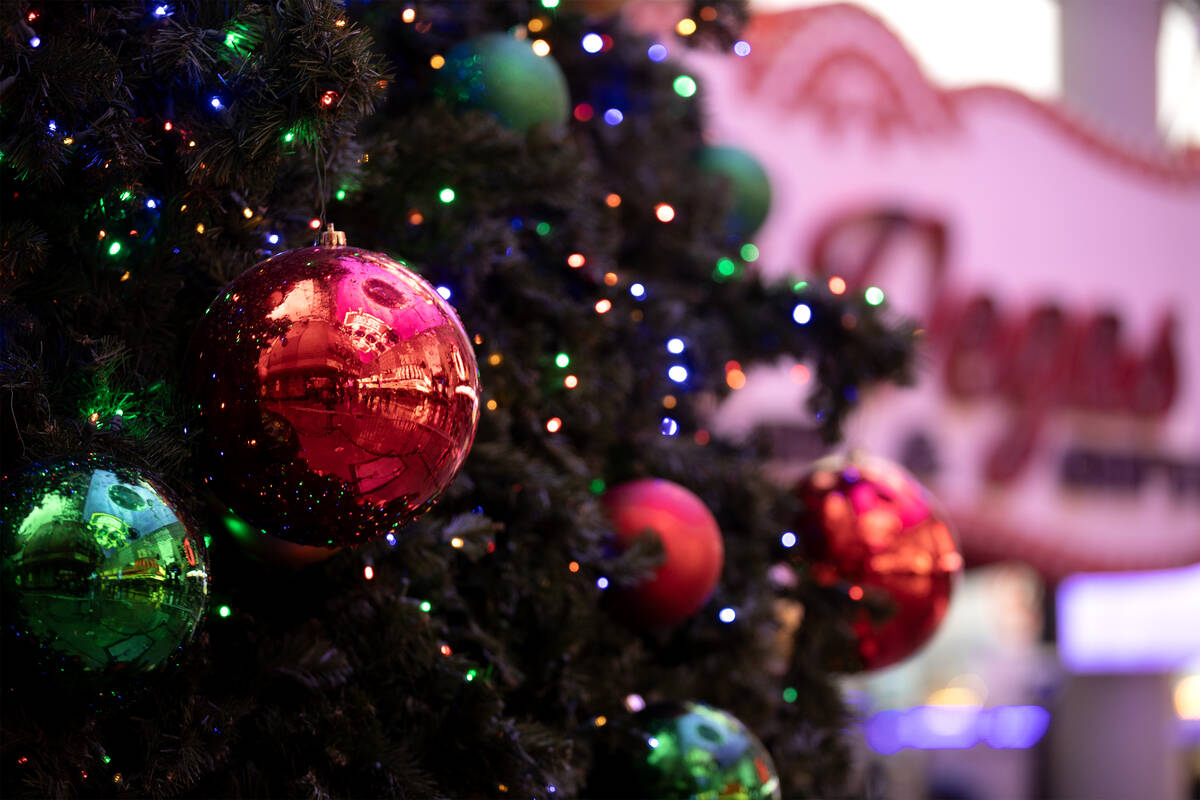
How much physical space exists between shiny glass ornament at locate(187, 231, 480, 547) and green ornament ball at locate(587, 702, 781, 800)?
2.19ft

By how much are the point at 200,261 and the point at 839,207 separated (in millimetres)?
3054

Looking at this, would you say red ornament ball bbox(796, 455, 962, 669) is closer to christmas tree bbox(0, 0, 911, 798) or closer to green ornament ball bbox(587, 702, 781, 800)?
christmas tree bbox(0, 0, 911, 798)

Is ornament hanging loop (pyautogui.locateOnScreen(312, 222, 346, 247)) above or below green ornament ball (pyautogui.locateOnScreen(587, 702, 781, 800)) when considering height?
above

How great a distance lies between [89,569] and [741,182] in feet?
5.43

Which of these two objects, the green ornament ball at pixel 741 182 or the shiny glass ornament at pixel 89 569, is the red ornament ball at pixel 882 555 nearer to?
the green ornament ball at pixel 741 182

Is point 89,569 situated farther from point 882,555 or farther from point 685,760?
point 882,555

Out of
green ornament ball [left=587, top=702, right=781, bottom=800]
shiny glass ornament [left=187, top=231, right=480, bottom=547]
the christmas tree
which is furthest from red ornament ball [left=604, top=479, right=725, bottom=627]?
shiny glass ornament [left=187, top=231, right=480, bottom=547]

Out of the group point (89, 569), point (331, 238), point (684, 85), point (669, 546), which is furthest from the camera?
point (684, 85)

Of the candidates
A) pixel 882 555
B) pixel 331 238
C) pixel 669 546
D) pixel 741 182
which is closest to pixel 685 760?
pixel 669 546

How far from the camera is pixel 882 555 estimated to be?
210 centimetres

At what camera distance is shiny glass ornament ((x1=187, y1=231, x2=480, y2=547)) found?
38.2 inches

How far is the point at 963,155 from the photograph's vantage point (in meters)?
4.35

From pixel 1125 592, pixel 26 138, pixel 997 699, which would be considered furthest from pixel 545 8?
pixel 997 699

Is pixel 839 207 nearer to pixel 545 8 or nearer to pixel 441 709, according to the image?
pixel 545 8
